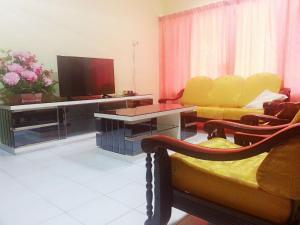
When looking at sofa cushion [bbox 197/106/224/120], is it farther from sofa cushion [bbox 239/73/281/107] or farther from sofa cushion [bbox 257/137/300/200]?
sofa cushion [bbox 257/137/300/200]

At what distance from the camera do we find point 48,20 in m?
3.59

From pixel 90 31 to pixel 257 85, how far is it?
2.84 metres

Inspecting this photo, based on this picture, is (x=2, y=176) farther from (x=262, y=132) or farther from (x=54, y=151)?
(x=262, y=132)

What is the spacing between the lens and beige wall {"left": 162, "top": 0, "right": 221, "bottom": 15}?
4.60 meters

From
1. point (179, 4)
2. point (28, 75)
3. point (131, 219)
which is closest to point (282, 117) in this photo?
point (131, 219)

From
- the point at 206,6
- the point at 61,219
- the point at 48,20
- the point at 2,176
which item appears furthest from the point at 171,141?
the point at 206,6

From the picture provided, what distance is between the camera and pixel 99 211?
1.65 meters

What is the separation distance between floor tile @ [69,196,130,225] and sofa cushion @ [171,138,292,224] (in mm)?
575

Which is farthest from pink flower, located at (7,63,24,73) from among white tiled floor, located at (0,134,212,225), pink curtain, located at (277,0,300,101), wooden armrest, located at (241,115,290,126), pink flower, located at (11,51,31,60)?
pink curtain, located at (277,0,300,101)

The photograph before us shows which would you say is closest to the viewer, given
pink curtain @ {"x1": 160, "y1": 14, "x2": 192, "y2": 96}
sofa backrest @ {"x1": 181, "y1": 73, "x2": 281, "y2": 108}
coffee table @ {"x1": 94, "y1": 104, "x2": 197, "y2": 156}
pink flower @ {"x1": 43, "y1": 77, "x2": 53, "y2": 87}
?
coffee table @ {"x1": 94, "y1": 104, "x2": 197, "y2": 156}

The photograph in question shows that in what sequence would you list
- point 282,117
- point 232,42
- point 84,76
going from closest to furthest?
point 282,117
point 84,76
point 232,42

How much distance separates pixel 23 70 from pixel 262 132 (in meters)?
2.76

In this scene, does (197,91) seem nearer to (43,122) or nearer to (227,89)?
(227,89)

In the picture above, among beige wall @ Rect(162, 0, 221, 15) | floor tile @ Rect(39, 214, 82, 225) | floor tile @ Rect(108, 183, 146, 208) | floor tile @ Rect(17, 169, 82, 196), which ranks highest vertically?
beige wall @ Rect(162, 0, 221, 15)
